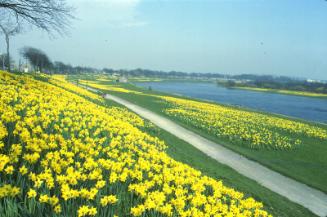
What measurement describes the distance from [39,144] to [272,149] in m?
18.9

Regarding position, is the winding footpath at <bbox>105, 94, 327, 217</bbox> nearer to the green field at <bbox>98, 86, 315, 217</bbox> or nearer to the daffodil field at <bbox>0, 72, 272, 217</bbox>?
the green field at <bbox>98, 86, 315, 217</bbox>

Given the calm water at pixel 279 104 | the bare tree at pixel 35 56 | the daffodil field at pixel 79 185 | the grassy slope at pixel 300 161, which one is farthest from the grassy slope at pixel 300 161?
the bare tree at pixel 35 56

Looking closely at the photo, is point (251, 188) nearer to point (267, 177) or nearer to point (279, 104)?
point (267, 177)

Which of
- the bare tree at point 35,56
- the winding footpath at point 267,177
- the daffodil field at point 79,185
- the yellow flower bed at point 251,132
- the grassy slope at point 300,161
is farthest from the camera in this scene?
the bare tree at point 35,56

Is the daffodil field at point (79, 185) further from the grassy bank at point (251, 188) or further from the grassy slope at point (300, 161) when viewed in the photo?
the grassy slope at point (300, 161)

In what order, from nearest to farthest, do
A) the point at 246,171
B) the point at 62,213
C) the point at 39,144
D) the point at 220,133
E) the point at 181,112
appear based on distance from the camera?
the point at 62,213, the point at 39,144, the point at 246,171, the point at 220,133, the point at 181,112

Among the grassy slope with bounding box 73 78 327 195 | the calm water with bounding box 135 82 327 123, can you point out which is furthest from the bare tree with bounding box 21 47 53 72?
the grassy slope with bounding box 73 78 327 195

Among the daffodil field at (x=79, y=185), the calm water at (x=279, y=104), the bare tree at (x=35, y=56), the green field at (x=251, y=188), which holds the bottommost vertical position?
the calm water at (x=279, y=104)

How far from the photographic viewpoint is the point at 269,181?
14.3 metres

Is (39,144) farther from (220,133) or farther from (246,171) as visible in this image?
(220,133)

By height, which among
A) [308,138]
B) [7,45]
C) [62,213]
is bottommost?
[308,138]

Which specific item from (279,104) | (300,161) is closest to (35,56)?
(279,104)

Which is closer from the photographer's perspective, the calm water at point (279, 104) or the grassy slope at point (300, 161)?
the grassy slope at point (300, 161)

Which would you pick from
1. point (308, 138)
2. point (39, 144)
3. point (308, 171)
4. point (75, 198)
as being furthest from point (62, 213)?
point (308, 138)
